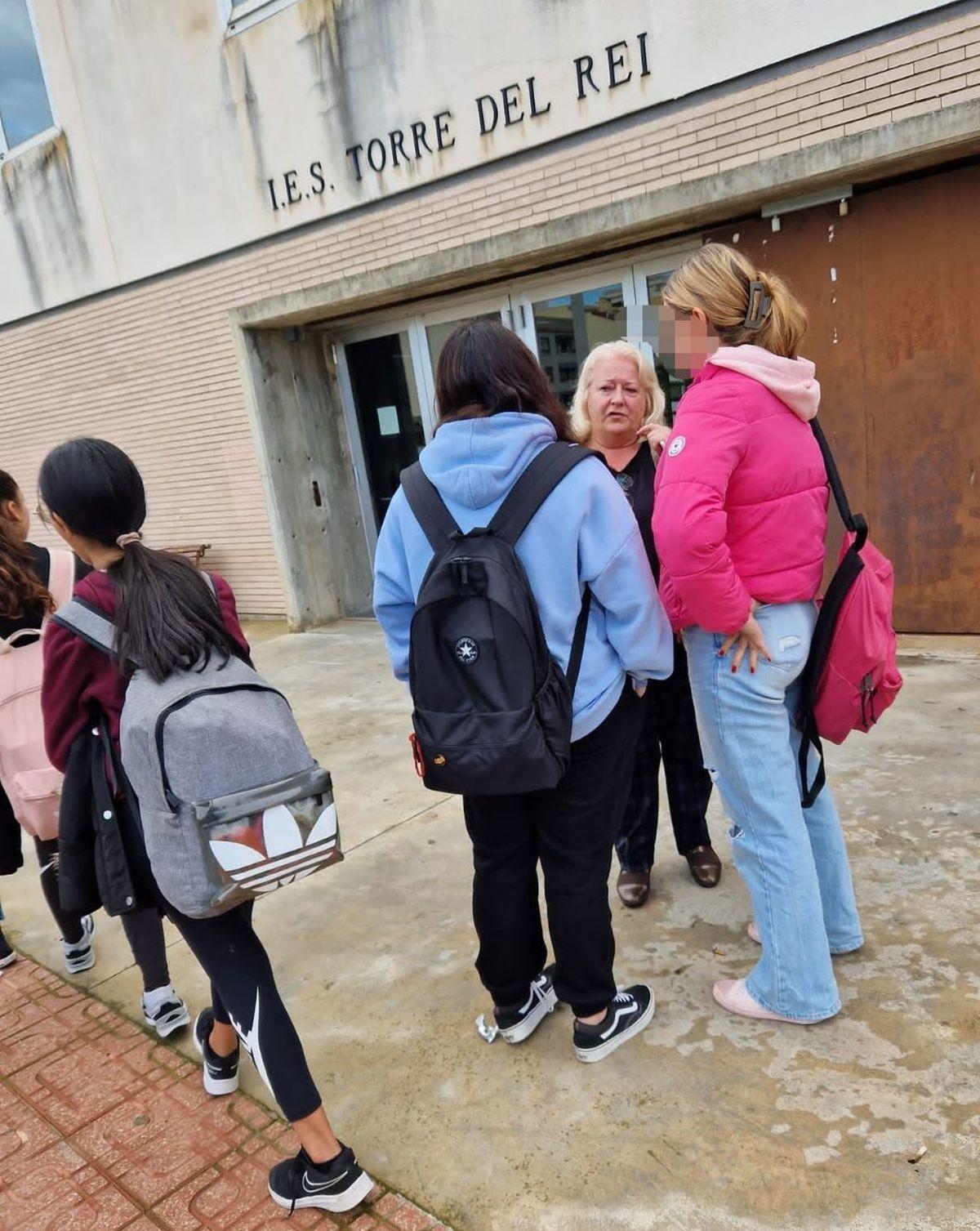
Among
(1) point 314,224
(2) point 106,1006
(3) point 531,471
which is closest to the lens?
(3) point 531,471

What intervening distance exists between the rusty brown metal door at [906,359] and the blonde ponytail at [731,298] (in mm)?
3254

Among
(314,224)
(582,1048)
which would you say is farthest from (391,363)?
(582,1048)

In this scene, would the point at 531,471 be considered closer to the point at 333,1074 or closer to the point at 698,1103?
the point at 698,1103

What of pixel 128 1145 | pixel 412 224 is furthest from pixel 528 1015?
pixel 412 224

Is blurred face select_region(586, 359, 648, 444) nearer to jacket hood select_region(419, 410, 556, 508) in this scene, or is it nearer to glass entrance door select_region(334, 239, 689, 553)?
jacket hood select_region(419, 410, 556, 508)

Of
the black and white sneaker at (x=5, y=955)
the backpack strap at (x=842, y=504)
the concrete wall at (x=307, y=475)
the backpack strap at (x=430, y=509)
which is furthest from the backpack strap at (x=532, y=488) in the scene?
the concrete wall at (x=307, y=475)

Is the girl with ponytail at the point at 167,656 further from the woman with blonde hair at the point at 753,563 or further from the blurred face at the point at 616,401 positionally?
the blurred face at the point at 616,401

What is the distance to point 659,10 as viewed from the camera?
184 inches

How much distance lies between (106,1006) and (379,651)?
4.01 metres

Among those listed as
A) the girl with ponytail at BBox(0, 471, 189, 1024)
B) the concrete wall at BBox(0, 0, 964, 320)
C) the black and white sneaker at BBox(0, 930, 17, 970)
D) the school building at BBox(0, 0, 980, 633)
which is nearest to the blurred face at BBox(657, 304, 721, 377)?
the girl with ponytail at BBox(0, 471, 189, 1024)

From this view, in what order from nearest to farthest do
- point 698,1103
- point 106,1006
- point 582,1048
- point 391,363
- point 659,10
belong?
point 698,1103 → point 582,1048 → point 106,1006 → point 659,10 → point 391,363

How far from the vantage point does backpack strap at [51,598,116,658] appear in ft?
5.87

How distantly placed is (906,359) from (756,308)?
134 inches

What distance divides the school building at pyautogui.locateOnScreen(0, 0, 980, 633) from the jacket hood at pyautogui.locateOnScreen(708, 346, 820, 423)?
10.0ft
